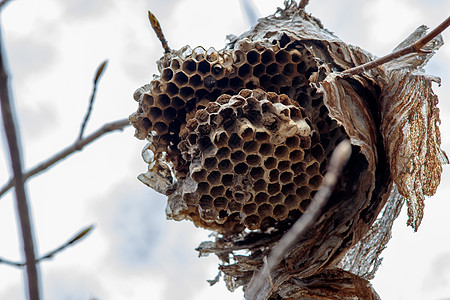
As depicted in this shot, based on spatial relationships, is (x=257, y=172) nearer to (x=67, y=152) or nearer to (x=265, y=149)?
(x=265, y=149)

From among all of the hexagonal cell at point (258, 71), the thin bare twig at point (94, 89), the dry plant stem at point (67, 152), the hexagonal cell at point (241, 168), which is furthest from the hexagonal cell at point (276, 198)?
the thin bare twig at point (94, 89)

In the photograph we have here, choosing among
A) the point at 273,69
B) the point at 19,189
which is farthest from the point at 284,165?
the point at 19,189

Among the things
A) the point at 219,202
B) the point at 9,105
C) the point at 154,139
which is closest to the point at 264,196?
the point at 219,202

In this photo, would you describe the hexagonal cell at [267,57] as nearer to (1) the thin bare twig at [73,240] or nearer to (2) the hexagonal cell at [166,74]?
(2) the hexagonal cell at [166,74]

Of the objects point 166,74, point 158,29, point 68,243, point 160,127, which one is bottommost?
point 68,243

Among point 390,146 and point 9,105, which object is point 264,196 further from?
point 9,105

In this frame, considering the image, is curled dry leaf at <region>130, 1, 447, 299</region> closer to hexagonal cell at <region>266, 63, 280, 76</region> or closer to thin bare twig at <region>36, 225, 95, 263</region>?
hexagonal cell at <region>266, 63, 280, 76</region>
